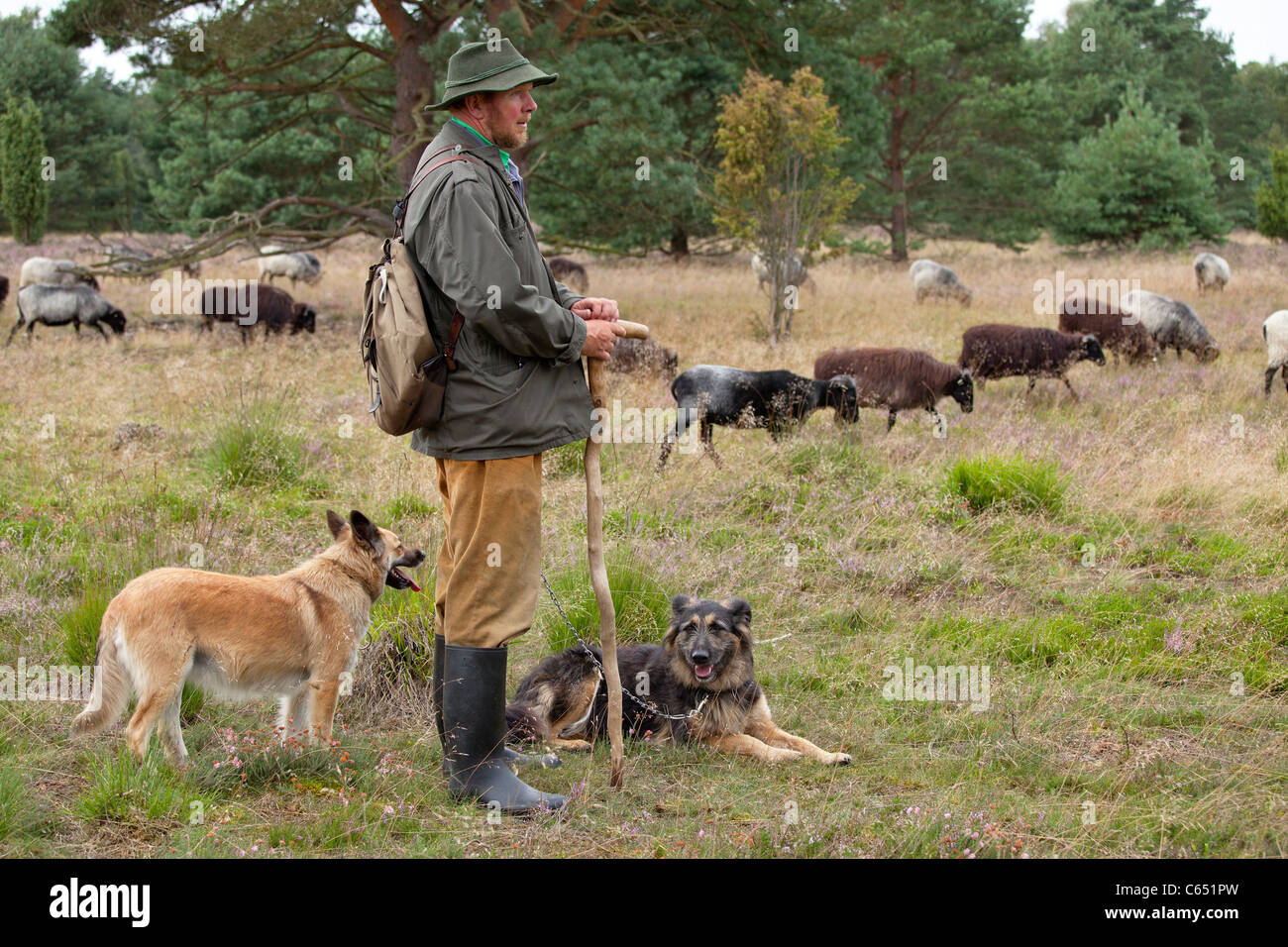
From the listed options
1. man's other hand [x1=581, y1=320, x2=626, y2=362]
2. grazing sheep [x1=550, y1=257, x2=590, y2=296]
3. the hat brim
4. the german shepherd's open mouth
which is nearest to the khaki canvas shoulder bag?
the hat brim

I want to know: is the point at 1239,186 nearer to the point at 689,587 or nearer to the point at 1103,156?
the point at 1103,156

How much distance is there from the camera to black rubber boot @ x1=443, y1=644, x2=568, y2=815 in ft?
12.3

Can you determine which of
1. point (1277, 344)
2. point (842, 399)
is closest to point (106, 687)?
point (842, 399)

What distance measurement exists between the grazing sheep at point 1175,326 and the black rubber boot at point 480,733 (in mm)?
12904

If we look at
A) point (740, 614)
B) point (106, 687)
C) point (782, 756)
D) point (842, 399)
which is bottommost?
point (782, 756)

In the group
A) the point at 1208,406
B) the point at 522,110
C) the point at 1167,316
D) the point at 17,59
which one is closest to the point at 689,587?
the point at 522,110

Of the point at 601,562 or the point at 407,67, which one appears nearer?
the point at 601,562

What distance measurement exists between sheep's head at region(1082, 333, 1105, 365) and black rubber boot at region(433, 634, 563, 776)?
1027cm

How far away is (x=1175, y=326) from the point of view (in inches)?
562

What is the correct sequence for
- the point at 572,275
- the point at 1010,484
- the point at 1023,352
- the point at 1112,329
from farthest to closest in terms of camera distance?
the point at 572,275
the point at 1112,329
the point at 1023,352
the point at 1010,484

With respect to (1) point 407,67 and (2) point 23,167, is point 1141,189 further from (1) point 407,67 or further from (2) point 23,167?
(2) point 23,167

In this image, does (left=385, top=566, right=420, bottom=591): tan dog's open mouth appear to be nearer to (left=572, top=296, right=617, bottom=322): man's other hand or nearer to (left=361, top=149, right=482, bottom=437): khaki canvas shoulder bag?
(left=361, top=149, right=482, bottom=437): khaki canvas shoulder bag

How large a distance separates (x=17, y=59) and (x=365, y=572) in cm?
4152

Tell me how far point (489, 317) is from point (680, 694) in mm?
2175
